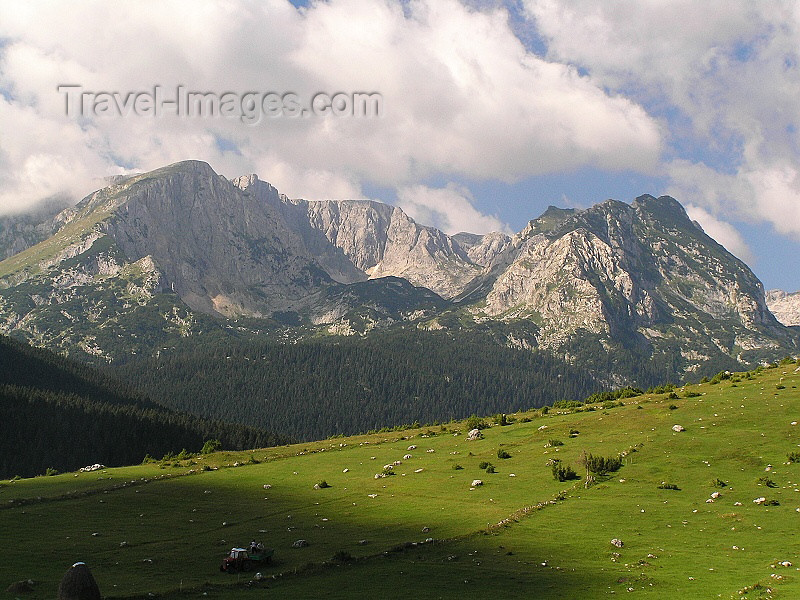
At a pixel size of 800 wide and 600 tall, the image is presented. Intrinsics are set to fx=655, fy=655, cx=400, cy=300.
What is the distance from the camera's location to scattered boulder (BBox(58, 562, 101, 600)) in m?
30.8

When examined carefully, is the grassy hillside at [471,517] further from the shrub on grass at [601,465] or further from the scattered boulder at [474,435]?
the scattered boulder at [474,435]

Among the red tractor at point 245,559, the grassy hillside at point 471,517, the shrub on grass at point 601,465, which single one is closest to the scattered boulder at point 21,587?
the grassy hillside at point 471,517

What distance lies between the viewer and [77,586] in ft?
101

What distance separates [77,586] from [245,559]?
51.1ft

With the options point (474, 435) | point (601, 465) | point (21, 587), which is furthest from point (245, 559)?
point (474, 435)

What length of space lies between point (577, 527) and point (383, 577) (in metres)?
18.9

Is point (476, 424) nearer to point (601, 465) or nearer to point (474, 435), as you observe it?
point (474, 435)

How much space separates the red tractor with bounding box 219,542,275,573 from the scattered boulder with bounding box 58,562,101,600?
14.5 m

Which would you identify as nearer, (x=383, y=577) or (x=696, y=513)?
(x=383, y=577)

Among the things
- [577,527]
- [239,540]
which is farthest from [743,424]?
[239,540]

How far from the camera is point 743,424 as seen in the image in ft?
262

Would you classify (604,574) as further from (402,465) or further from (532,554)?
(402,465)

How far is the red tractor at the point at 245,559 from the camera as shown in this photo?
147ft

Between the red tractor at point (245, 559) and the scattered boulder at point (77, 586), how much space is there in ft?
47.4
